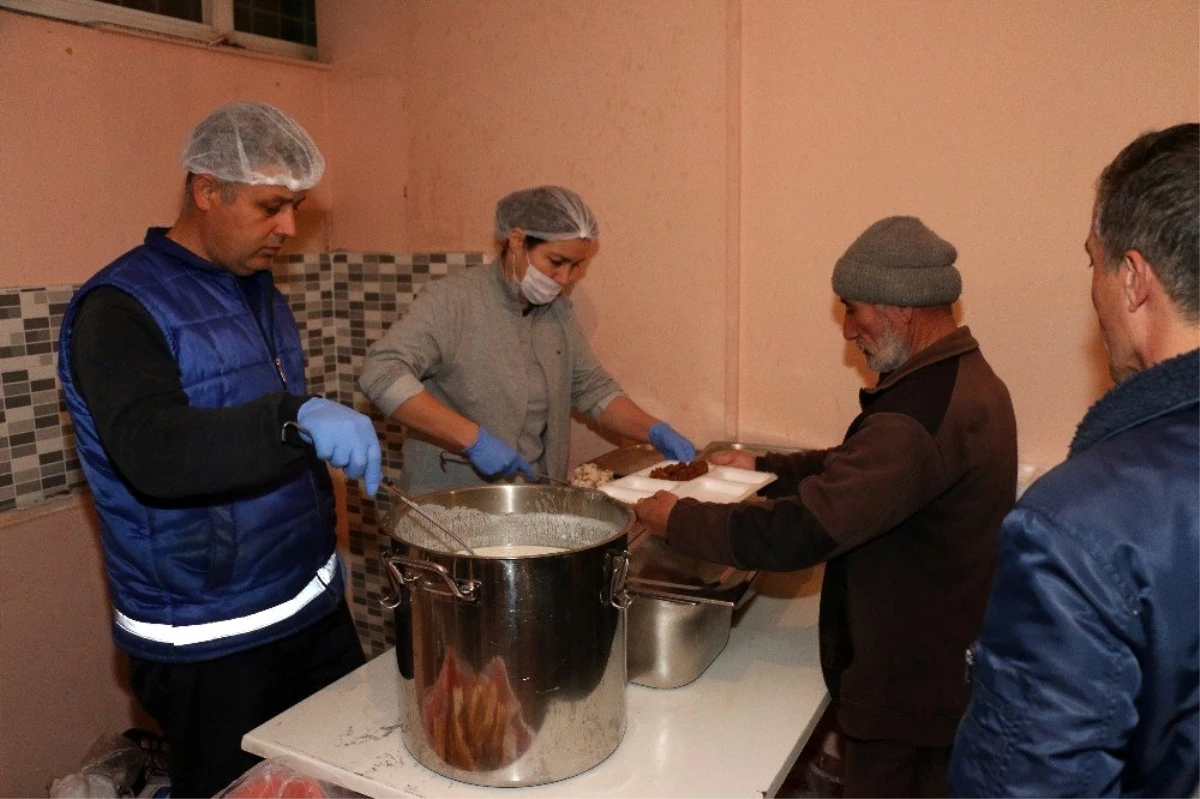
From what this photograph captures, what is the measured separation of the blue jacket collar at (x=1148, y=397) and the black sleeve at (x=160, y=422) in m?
1.16

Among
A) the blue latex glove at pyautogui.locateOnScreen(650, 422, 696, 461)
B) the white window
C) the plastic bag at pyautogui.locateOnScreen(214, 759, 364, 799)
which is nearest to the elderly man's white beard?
the blue latex glove at pyautogui.locateOnScreen(650, 422, 696, 461)

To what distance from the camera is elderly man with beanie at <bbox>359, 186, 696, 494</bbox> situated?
223 cm

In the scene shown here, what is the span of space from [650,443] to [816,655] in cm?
87

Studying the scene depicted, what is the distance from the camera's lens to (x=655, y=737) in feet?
4.81

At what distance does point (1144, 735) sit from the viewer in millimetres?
944

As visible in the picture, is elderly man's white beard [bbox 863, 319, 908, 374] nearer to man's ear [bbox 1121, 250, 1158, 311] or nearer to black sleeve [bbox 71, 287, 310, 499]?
man's ear [bbox 1121, 250, 1158, 311]

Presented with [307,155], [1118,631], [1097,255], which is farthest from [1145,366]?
[307,155]

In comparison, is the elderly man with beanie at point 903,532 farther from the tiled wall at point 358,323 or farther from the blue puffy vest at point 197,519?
the tiled wall at point 358,323

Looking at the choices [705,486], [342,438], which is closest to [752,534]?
[705,486]

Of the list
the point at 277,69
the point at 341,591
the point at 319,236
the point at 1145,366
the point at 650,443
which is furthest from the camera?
the point at 319,236

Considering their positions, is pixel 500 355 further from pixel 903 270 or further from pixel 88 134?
pixel 88 134

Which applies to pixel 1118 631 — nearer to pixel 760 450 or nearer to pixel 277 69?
pixel 760 450

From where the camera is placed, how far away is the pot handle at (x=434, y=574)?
1.23m

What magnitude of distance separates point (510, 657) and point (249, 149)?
1.10 meters
